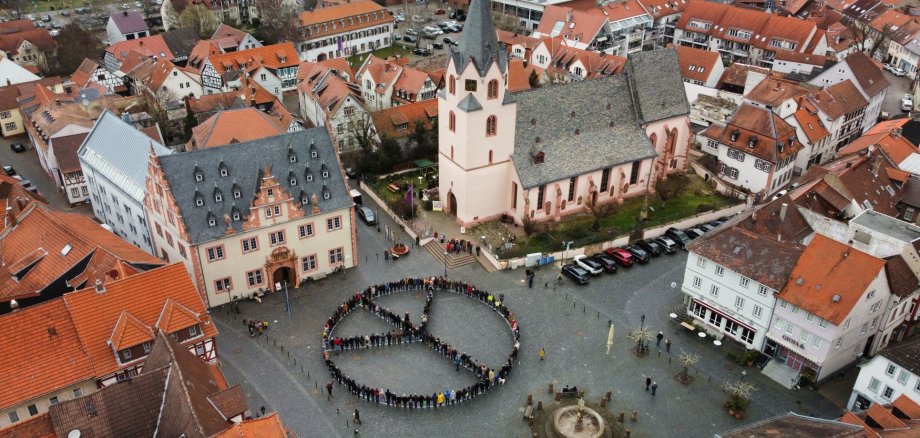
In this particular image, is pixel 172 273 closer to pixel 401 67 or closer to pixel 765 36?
pixel 401 67

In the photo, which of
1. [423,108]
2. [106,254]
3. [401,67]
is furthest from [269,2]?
[106,254]

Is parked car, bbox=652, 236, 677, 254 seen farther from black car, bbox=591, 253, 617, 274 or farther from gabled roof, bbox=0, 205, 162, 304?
gabled roof, bbox=0, 205, 162, 304

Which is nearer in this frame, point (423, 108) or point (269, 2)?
point (423, 108)

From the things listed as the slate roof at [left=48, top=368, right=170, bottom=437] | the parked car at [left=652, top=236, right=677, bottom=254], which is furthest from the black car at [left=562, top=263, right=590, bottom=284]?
the slate roof at [left=48, top=368, right=170, bottom=437]

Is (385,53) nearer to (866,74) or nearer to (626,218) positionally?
(626,218)

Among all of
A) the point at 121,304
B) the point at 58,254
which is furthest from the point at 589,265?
the point at 58,254

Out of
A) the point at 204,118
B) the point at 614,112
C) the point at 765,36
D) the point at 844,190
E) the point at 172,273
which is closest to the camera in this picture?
the point at 172,273
